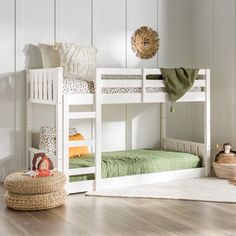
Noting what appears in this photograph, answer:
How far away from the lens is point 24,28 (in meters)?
4.52

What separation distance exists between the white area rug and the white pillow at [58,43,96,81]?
1.07m

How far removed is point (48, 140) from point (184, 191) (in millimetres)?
1248

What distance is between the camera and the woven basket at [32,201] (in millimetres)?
3451

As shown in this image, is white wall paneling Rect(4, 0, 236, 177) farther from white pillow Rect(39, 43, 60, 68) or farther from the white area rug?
the white area rug

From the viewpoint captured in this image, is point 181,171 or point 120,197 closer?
point 120,197

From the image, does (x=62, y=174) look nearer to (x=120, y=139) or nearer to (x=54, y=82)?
(x=54, y=82)

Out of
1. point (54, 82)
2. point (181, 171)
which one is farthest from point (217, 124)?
point (54, 82)

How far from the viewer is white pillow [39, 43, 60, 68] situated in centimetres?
452

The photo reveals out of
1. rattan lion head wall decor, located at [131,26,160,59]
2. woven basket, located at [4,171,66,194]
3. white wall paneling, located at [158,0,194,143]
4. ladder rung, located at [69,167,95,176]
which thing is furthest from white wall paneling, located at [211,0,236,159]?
woven basket, located at [4,171,66,194]

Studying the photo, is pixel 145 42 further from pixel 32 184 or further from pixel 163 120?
pixel 32 184

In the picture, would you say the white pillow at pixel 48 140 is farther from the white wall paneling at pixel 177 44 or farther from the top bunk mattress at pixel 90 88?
the white wall paneling at pixel 177 44

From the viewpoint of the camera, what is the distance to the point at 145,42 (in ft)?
17.1

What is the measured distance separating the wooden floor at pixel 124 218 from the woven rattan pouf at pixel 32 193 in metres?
0.06

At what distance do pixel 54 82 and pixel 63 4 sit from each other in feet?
3.74
